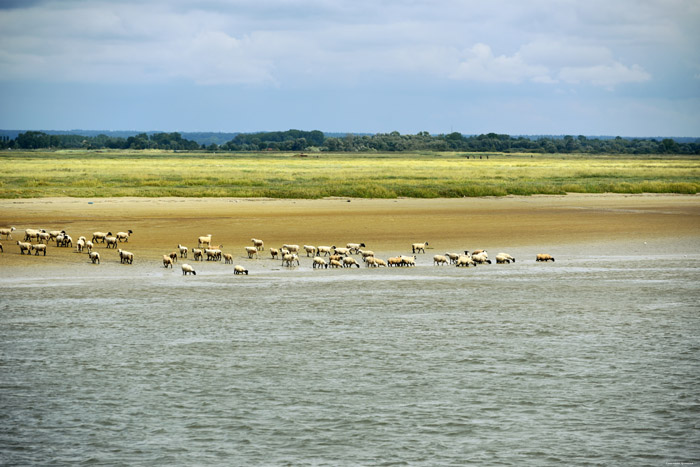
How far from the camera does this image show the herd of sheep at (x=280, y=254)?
24.6m

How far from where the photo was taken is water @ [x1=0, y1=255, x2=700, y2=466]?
386 inches

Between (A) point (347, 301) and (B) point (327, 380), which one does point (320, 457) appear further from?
(A) point (347, 301)

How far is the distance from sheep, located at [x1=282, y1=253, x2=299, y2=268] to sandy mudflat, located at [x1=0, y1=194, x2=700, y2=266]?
8.99 ft

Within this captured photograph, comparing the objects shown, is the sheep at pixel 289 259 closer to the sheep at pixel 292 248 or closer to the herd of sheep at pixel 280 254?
the herd of sheep at pixel 280 254

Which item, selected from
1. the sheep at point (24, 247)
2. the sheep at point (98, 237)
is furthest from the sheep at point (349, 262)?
the sheep at point (24, 247)

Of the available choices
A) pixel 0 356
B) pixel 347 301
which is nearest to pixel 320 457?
pixel 0 356

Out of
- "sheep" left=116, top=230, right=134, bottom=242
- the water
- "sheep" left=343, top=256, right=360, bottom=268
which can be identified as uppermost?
"sheep" left=116, top=230, right=134, bottom=242

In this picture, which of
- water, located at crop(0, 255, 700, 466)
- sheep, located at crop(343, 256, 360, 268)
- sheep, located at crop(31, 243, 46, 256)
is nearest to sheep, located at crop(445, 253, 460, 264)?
sheep, located at crop(343, 256, 360, 268)

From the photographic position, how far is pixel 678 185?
199 ft

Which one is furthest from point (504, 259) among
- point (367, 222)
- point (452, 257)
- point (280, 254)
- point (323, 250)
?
point (367, 222)

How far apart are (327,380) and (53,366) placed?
431cm

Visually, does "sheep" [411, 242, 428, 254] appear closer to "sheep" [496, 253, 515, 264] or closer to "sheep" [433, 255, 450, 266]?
"sheep" [433, 255, 450, 266]

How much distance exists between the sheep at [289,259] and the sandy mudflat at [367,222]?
2.74 m

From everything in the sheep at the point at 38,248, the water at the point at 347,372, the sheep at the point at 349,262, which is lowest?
the water at the point at 347,372
